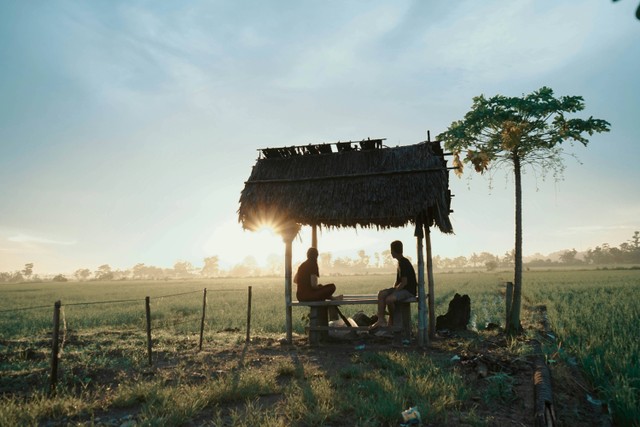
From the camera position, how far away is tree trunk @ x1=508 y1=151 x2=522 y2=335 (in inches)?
428

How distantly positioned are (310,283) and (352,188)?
2620mm

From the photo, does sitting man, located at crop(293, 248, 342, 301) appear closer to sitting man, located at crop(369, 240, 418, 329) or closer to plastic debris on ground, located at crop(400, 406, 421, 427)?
Answer: sitting man, located at crop(369, 240, 418, 329)

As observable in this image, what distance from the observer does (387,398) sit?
506 centimetres

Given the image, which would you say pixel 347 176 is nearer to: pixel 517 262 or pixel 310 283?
pixel 310 283

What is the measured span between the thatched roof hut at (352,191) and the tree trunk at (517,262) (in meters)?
2.24

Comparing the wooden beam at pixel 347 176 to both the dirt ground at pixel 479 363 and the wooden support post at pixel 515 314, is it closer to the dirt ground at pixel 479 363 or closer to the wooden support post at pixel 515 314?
the wooden support post at pixel 515 314

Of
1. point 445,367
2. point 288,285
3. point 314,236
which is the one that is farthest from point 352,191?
point 445,367

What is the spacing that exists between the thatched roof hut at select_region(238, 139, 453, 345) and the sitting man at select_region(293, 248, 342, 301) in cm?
69

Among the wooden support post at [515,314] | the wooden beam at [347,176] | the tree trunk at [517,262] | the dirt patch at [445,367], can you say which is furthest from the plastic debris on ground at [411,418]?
the wooden support post at [515,314]

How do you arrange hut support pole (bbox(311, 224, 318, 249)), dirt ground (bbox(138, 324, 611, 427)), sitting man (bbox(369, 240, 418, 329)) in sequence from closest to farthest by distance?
dirt ground (bbox(138, 324, 611, 427))
sitting man (bbox(369, 240, 418, 329))
hut support pole (bbox(311, 224, 318, 249))

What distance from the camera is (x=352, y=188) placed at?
1027cm

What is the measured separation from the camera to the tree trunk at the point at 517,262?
10.9 meters

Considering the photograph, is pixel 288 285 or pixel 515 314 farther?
pixel 515 314

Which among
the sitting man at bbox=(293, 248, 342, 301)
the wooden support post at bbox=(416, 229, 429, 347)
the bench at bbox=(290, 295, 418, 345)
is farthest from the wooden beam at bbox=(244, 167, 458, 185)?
the bench at bbox=(290, 295, 418, 345)
